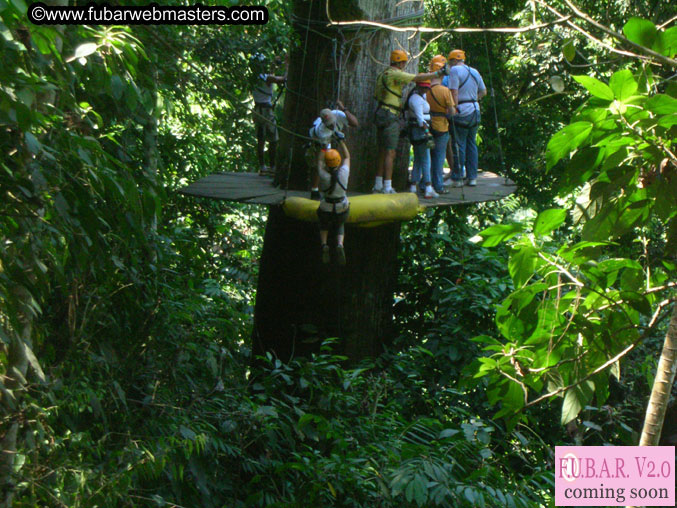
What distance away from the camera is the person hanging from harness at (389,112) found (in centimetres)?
571

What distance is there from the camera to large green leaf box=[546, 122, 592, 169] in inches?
89.3

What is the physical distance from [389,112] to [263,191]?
114 cm

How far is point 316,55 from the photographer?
6.14m

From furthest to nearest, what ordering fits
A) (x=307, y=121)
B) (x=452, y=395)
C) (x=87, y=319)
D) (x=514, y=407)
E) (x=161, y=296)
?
1. (x=307, y=121)
2. (x=452, y=395)
3. (x=161, y=296)
4. (x=87, y=319)
5. (x=514, y=407)

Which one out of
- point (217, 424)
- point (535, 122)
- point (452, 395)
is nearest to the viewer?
point (217, 424)

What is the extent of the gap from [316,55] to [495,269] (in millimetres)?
2270

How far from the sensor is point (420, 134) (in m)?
5.87

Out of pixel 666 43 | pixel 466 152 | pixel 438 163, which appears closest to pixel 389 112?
pixel 438 163

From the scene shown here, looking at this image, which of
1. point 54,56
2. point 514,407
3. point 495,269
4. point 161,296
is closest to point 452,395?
point 495,269

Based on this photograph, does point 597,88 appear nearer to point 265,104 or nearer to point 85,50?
point 85,50

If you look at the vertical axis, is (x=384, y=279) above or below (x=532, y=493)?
above

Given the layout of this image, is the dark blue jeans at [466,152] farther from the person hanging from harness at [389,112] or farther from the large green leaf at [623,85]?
the large green leaf at [623,85]

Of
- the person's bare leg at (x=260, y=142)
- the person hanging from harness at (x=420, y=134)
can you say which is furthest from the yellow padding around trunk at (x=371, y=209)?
the person's bare leg at (x=260, y=142)

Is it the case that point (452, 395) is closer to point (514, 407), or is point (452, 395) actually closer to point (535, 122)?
point (514, 407)
